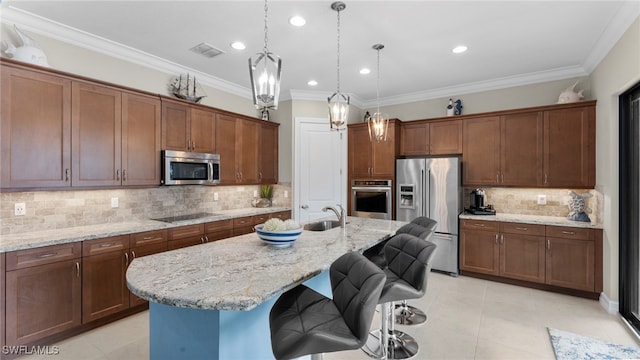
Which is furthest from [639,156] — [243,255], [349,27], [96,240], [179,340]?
[96,240]

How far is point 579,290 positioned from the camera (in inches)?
140

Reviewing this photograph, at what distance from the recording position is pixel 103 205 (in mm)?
3273

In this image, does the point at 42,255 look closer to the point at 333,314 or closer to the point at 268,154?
the point at 333,314

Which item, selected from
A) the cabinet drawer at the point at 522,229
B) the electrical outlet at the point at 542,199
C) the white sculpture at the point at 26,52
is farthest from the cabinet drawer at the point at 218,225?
the electrical outlet at the point at 542,199

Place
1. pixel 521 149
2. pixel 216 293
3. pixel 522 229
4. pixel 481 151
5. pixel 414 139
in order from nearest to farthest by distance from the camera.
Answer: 1. pixel 216 293
2. pixel 522 229
3. pixel 521 149
4. pixel 481 151
5. pixel 414 139

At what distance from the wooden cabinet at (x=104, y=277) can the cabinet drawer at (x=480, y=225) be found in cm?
432

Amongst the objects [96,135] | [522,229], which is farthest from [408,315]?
[96,135]

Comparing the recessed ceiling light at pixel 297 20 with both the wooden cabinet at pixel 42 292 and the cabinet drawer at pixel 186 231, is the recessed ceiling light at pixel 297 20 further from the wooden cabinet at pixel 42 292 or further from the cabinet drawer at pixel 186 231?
the wooden cabinet at pixel 42 292

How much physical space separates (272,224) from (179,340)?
0.92 metres

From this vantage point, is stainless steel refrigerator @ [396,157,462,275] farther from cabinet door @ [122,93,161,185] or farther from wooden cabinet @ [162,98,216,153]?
cabinet door @ [122,93,161,185]

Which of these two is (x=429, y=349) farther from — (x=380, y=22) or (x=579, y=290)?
(x=380, y=22)

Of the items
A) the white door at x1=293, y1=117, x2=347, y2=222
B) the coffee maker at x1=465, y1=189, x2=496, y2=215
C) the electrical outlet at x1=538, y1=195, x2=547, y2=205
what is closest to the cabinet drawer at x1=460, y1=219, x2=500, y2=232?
the coffee maker at x1=465, y1=189, x2=496, y2=215

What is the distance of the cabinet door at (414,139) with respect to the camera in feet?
15.9

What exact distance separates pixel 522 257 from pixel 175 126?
4869mm
